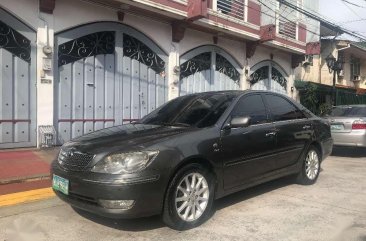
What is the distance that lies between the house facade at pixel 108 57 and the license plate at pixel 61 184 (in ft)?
16.4

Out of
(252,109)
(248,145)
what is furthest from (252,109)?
(248,145)

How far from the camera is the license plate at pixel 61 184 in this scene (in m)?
4.34

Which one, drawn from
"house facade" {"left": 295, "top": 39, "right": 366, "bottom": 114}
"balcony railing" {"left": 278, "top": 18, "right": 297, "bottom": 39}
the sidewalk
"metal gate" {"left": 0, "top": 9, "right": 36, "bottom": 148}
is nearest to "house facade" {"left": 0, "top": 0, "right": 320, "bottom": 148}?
"metal gate" {"left": 0, "top": 9, "right": 36, "bottom": 148}

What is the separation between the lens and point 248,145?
5.29 metres

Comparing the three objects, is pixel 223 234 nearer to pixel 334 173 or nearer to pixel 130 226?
pixel 130 226

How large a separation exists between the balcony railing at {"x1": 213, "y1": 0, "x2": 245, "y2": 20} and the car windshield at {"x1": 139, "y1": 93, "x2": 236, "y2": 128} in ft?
29.7

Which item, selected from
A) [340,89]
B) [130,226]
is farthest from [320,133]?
[340,89]

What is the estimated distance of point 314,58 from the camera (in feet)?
81.3

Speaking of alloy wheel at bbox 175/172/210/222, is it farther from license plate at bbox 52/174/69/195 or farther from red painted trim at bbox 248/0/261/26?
red painted trim at bbox 248/0/261/26

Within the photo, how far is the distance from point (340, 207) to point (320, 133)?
1.79 m

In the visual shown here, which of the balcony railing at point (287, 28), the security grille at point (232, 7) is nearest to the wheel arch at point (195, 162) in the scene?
the security grille at point (232, 7)

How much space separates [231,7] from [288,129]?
9.88m

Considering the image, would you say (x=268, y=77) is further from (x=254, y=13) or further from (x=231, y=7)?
(x=231, y=7)

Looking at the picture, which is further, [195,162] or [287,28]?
[287,28]
